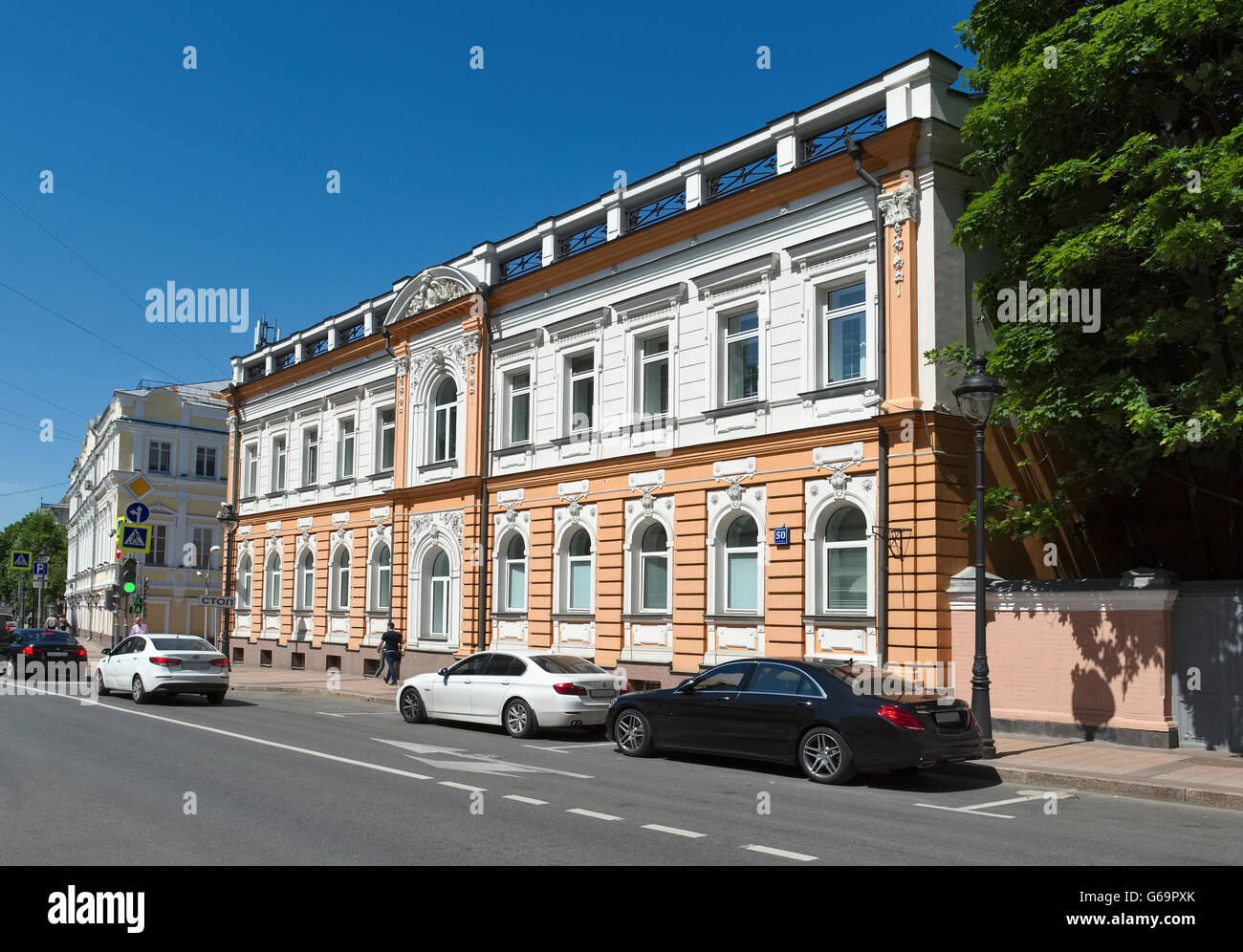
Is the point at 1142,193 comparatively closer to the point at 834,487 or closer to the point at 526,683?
the point at 834,487

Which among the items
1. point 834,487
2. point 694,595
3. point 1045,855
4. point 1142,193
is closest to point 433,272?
point 694,595

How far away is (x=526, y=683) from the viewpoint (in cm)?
1714

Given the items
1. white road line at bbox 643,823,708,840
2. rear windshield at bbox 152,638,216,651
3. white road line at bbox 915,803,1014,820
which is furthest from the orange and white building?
white road line at bbox 643,823,708,840

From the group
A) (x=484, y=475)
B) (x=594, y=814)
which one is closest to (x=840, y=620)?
(x=594, y=814)

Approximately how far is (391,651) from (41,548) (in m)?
78.9

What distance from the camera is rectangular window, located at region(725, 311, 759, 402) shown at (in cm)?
2147

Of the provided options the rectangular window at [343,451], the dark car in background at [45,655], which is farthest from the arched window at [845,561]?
the dark car in background at [45,655]

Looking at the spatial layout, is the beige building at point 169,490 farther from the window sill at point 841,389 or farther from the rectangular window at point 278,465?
the window sill at point 841,389

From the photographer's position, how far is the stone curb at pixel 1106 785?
445 inches

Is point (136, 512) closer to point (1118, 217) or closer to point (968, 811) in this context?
point (968, 811)

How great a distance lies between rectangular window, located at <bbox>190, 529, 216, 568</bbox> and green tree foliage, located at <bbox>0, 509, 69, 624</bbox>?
126 ft

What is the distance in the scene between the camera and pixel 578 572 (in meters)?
25.2

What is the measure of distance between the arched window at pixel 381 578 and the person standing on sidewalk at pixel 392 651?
3.61 m
